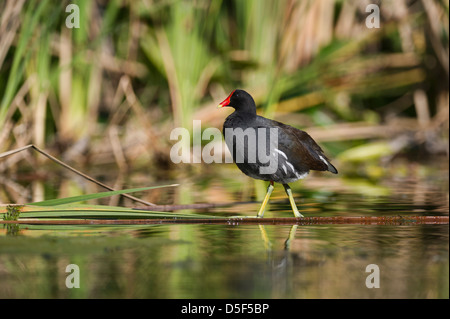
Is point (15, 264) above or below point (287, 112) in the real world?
below

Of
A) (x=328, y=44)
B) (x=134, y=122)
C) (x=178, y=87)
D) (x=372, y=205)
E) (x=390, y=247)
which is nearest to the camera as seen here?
(x=390, y=247)

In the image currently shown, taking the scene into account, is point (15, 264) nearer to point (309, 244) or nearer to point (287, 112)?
point (309, 244)

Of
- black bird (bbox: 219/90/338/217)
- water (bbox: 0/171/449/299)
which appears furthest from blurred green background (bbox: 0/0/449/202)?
water (bbox: 0/171/449/299)

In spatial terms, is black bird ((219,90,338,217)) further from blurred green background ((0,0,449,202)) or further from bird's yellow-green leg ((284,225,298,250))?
blurred green background ((0,0,449,202))

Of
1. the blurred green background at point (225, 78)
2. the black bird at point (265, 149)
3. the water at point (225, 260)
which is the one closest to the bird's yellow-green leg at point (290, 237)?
the water at point (225, 260)

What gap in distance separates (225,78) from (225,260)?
14.8 feet

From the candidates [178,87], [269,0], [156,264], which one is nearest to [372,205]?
[156,264]

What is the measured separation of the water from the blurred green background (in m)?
2.86

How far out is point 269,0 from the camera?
6844 millimetres

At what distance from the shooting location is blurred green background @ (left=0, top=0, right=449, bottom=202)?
6336 millimetres

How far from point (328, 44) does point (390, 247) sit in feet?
13.9

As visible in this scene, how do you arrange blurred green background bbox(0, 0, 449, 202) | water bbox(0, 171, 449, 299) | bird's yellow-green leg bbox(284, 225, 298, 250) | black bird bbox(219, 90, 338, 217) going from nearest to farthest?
water bbox(0, 171, 449, 299) < bird's yellow-green leg bbox(284, 225, 298, 250) < black bird bbox(219, 90, 338, 217) < blurred green background bbox(0, 0, 449, 202)

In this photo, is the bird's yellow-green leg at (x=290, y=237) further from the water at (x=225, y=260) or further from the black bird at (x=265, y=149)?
the black bird at (x=265, y=149)

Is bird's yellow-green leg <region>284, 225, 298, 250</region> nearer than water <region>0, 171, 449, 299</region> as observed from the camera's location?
No
